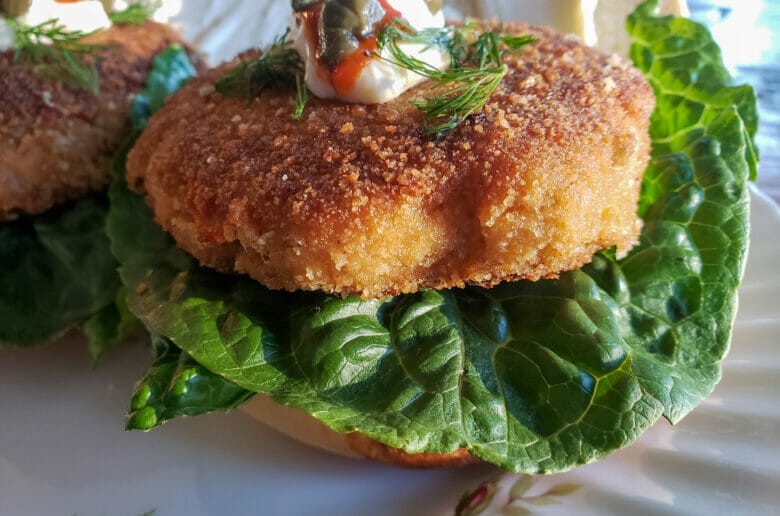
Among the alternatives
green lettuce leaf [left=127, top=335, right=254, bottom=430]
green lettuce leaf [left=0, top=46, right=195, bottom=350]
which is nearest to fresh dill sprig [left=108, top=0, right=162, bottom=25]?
green lettuce leaf [left=0, top=46, right=195, bottom=350]

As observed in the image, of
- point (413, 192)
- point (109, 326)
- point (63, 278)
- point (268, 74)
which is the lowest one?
point (109, 326)

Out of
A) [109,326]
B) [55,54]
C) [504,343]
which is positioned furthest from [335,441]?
[55,54]

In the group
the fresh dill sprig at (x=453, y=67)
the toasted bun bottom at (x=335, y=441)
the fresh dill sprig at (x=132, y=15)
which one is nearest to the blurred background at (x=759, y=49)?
the fresh dill sprig at (x=453, y=67)

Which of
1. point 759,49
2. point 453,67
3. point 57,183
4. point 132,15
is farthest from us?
point 759,49

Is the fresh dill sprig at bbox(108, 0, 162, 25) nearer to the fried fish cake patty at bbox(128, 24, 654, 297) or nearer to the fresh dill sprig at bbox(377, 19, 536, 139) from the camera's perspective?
the fried fish cake patty at bbox(128, 24, 654, 297)

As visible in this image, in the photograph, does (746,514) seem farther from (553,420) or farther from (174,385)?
(174,385)

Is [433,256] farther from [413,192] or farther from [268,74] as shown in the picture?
[268,74]

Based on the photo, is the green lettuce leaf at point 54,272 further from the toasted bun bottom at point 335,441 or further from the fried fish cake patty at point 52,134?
the toasted bun bottom at point 335,441

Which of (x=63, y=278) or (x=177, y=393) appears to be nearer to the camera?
(x=177, y=393)
